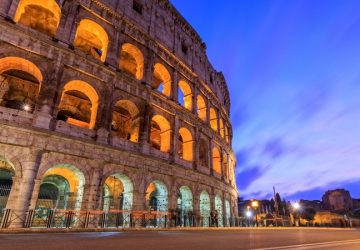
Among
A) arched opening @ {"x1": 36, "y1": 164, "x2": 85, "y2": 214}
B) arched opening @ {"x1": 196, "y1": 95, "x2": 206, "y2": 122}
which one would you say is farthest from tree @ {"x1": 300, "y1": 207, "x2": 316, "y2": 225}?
arched opening @ {"x1": 36, "y1": 164, "x2": 85, "y2": 214}

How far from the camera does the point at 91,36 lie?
677 inches

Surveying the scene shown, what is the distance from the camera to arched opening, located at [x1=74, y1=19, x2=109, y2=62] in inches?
617

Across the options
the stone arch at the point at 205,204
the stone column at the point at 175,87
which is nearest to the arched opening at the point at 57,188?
the stone column at the point at 175,87

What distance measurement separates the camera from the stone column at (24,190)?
9.78 m

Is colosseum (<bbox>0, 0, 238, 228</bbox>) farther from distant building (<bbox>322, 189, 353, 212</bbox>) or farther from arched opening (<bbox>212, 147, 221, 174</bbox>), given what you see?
distant building (<bbox>322, 189, 353, 212</bbox>)

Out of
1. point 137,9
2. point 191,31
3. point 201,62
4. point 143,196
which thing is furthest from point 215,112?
point 143,196

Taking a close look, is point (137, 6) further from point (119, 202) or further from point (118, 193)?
point (119, 202)

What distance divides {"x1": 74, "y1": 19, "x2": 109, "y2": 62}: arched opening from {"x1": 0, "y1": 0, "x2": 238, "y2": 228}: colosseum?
0.28ft

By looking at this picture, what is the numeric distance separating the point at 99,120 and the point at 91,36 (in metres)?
7.24

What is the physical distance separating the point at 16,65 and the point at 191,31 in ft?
55.6

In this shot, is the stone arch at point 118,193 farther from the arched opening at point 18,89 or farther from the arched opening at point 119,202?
the arched opening at point 18,89

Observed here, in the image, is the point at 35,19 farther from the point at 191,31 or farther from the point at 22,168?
the point at 191,31

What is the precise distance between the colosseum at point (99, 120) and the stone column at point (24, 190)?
4 centimetres

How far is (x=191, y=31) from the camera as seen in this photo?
2473cm
